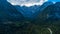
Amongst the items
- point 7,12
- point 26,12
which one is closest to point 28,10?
point 26,12

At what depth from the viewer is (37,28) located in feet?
6.56

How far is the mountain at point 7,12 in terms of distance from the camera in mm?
2004

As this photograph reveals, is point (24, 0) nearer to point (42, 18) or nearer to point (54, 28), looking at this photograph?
point (42, 18)

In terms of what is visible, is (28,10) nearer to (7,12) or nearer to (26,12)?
(26,12)

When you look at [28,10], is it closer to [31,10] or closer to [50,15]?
[31,10]

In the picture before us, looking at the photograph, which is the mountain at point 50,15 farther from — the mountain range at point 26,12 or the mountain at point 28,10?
the mountain at point 28,10

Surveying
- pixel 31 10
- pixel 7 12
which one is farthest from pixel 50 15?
pixel 7 12

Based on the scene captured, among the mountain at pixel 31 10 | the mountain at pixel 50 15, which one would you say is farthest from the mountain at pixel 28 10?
the mountain at pixel 50 15

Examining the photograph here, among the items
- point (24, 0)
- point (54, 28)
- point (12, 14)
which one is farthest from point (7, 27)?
point (54, 28)

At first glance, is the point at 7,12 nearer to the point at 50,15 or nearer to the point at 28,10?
the point at 28,10

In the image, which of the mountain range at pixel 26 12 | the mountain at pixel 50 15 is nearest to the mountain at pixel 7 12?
the mountain range at pixel 26 12

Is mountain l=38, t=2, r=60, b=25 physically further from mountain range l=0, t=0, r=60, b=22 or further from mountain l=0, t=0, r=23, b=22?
mountain l=0, t=0, r=23, b=22

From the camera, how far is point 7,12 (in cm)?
201

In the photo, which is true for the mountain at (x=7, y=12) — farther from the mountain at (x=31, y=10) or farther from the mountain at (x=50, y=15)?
the mountain at (x=50, y=15)
